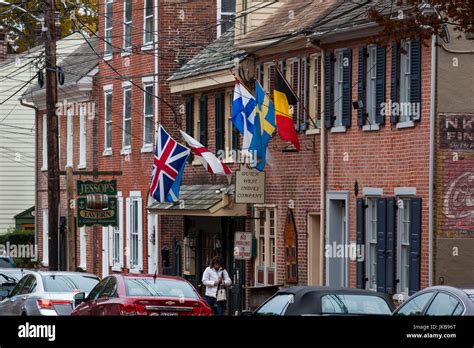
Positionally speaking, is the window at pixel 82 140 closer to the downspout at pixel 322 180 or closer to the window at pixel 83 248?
the window at pixel 83 248

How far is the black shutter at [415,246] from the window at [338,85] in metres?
4.62

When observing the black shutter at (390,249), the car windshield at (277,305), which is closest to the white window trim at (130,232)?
the black shutter at (390,249)

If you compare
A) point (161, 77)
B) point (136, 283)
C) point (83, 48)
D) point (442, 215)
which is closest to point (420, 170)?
point (442, 215)

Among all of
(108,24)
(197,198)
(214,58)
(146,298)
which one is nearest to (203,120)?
(214,58)

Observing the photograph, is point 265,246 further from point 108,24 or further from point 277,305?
point 277,305

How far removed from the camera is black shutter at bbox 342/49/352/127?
32.8m

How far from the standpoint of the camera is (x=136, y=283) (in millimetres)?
22266

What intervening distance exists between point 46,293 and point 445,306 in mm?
12312

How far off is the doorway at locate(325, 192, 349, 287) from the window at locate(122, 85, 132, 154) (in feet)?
51.6

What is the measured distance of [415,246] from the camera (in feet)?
96.2

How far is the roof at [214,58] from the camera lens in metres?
40.4

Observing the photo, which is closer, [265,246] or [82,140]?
[265,246]

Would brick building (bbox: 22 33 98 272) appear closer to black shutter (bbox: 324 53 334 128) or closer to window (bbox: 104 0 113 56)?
window (bbox: 104 0 113 56)
